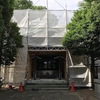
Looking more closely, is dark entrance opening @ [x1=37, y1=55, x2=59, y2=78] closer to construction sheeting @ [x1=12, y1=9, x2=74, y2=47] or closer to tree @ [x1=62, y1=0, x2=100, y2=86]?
construction sheeting @ [x1=12, y1=9, x2=74, y2=47]

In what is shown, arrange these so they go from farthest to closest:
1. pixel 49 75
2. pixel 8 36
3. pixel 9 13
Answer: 1. pixel 49 75
2. pixel 8 36
3. pixel 9 13

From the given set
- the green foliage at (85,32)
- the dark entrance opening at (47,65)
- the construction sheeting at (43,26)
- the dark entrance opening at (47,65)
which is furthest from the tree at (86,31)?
the dark entrance opening at (47,65)

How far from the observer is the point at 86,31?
1377cm

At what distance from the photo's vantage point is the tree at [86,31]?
1326 centimetres

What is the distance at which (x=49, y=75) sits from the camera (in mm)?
21969

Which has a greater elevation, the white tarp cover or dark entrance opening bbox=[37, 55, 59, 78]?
the white tarp cover

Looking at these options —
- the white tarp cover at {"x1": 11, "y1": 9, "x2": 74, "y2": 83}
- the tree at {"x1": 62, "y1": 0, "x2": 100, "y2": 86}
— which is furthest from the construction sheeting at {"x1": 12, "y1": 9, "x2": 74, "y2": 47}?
the tree at {"x1": 62, "y1": 0, "x2": 100, "y2": 86}

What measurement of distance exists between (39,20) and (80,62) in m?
5.58

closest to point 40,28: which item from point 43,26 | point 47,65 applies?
point 43,26

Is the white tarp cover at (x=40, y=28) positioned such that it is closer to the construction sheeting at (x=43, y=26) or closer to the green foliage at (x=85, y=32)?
the construction sheeting at (x=43, y=26)

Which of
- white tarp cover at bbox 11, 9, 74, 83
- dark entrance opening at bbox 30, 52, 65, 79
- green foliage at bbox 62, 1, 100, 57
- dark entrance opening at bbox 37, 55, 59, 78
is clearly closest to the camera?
green foliage at bbox 62, 1, 100, 57

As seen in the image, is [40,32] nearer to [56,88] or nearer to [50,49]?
[50,49]


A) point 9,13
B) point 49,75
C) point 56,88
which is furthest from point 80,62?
point 9,13

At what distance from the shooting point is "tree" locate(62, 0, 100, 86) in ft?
43.5
